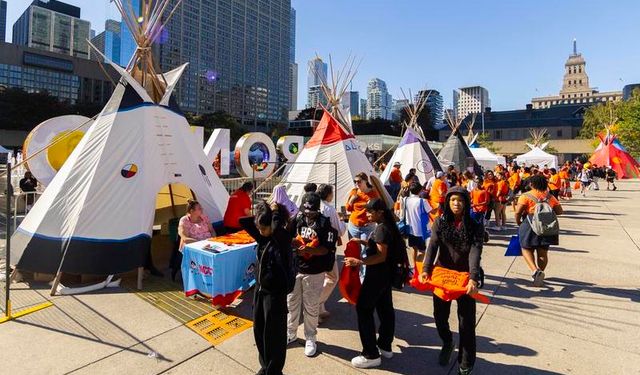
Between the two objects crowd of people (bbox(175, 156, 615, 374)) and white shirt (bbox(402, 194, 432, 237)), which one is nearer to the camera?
crowd of people (bbox(175, 156, 615, 374))

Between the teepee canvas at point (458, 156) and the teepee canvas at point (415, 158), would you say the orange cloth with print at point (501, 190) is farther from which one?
the teepee canvas at point (458, 156)

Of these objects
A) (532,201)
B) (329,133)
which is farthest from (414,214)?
(329,133)

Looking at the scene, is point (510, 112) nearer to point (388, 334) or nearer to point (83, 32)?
point (388, 334)

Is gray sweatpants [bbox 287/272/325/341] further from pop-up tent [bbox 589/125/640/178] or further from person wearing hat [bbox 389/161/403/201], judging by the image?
pop-up tent [bbox 589/125/640/178]

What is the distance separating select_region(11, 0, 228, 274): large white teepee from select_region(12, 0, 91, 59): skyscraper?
121 metres

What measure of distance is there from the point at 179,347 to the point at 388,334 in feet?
7.49

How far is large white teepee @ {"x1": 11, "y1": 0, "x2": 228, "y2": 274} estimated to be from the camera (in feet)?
18.9

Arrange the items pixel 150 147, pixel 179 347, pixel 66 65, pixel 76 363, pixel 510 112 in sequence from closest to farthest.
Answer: pixel 76 363, pixel 179 347, pixel 150 147, pixel 66 65, pixel 510 112

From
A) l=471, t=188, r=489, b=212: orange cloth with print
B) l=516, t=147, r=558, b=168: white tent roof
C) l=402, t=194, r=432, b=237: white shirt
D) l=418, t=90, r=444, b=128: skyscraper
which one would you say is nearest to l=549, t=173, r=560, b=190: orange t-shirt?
l=471, t=188, r=489, b=212: orange cloth with print

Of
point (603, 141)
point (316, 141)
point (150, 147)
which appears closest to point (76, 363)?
point (150, 147)

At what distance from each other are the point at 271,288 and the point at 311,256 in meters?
0.76

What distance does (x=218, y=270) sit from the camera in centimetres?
486

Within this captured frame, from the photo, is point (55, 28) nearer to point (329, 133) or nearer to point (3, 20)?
point (3, 20)

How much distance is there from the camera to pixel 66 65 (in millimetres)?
67375
